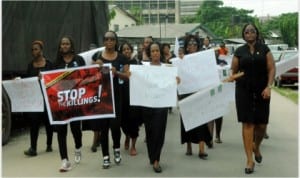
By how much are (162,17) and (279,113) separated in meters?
77.9

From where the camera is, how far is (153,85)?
6.89m

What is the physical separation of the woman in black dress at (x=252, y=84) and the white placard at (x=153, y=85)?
2.71 feet

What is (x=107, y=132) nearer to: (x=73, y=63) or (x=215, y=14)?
(x=73, y=63)

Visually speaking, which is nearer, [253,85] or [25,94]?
[253,85]

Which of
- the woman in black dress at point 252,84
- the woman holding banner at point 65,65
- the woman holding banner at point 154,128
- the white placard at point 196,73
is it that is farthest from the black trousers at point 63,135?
the woman in black dress at point 252,84

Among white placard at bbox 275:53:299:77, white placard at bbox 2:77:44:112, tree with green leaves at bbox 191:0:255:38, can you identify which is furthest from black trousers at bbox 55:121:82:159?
tree with green leaves at bbox 191:0:255:38

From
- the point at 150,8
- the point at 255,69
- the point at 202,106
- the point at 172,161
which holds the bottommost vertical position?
the point at 172,161

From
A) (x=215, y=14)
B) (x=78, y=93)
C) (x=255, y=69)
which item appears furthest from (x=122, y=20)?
(x=255, y=69)

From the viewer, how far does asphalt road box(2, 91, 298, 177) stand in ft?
22.1

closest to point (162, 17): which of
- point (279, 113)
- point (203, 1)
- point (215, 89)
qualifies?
point (203, 1)

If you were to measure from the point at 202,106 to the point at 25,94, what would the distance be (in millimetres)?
2571

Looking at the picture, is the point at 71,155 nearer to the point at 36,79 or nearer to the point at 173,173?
the point at 36,79

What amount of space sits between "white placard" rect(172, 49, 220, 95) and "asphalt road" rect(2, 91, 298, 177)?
1.02 meters

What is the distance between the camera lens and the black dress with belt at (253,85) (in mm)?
6719
